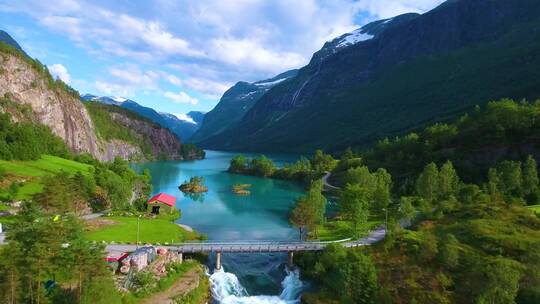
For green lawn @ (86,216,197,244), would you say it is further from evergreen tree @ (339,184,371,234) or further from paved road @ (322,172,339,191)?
paved road @ (322,172,339,191)

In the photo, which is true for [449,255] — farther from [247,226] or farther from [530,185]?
[530,185]

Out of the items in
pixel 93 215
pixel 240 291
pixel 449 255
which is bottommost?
pixel 240 291

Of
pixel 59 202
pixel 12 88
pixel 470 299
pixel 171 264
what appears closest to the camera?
pixel 470 299

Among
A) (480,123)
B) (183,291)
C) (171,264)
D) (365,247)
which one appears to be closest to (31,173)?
(171,264)

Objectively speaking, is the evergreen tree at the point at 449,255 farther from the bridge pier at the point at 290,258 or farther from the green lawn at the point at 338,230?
the bridge pier at the point at 290,258

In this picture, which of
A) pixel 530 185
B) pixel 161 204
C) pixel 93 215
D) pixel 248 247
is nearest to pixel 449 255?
pixel 248 247

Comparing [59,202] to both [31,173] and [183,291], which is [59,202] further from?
[183,291]
